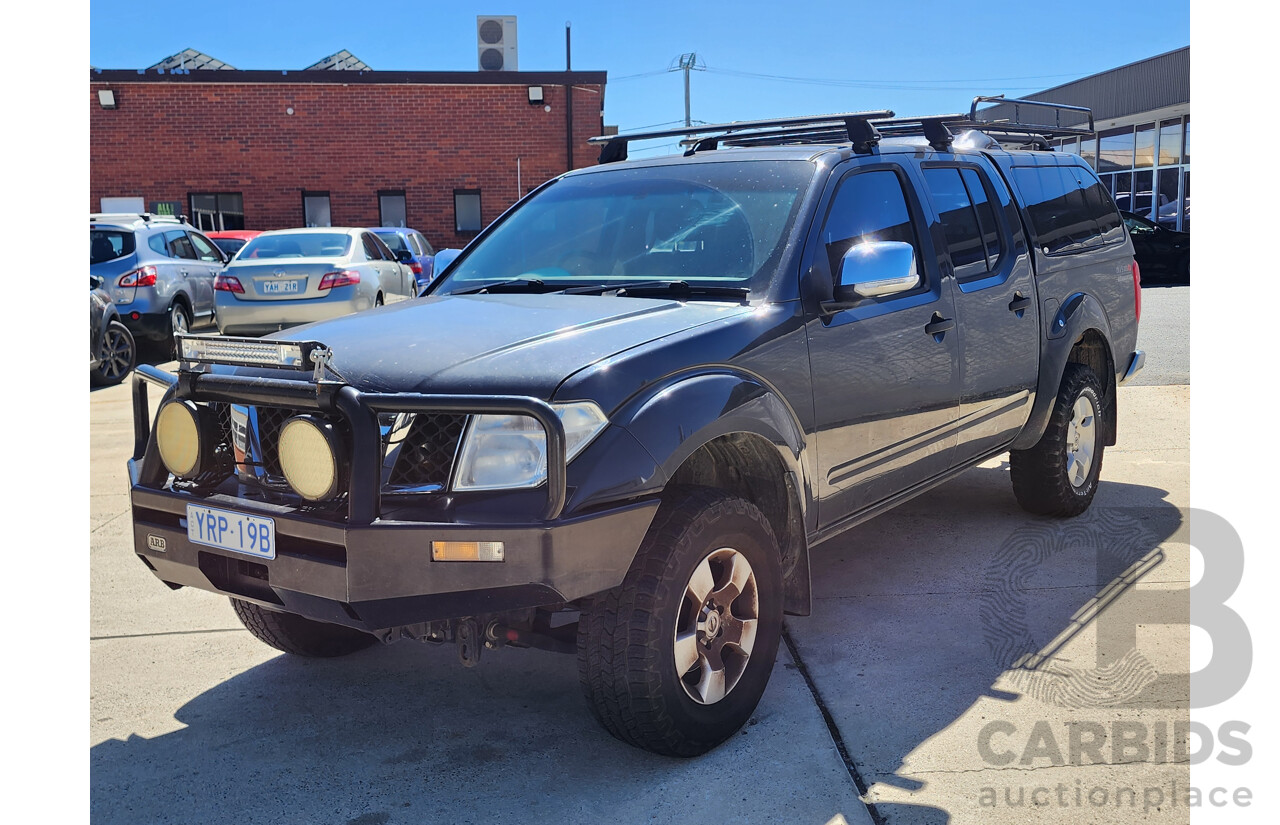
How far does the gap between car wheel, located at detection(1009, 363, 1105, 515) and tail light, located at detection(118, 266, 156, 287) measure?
33.3ft

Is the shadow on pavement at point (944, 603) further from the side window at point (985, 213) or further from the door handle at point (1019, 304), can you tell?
the side window at point (985, 213)

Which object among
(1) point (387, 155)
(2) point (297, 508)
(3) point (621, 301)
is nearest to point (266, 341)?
(2) point (297, 508)

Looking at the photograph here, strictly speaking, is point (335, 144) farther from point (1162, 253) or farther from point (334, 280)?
point (1162, 253)

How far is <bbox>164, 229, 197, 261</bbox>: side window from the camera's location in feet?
44.4

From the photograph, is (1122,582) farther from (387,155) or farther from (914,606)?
(387,155)

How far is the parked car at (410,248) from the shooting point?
15.6 meters

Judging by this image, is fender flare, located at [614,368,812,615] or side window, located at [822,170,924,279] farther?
side window, located at [822,170,924,279]

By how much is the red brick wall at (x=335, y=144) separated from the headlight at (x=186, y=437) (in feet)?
75.3

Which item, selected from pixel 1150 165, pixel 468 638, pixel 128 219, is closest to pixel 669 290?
pixel 468 638

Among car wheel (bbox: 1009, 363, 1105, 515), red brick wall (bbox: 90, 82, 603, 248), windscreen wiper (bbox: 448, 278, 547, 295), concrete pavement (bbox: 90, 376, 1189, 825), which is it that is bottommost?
concrete pavement (bbox: 90, 376, 1189, 825)

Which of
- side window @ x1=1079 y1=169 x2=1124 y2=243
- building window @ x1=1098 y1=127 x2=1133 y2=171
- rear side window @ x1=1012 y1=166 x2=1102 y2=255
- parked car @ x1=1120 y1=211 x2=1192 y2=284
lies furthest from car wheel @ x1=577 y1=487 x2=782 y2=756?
building window @ x1=1098 y1=127 x2=1133 y2=171

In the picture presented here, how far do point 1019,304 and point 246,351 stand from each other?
346 centimetres

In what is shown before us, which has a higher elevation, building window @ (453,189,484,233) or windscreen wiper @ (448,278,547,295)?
building window @ (453,189,484,233)

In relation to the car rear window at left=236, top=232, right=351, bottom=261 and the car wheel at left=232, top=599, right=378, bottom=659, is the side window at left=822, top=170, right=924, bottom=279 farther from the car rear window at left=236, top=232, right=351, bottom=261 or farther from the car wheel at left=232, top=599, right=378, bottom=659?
the car rear window at left=236, top=232, right=351, bottom=261
